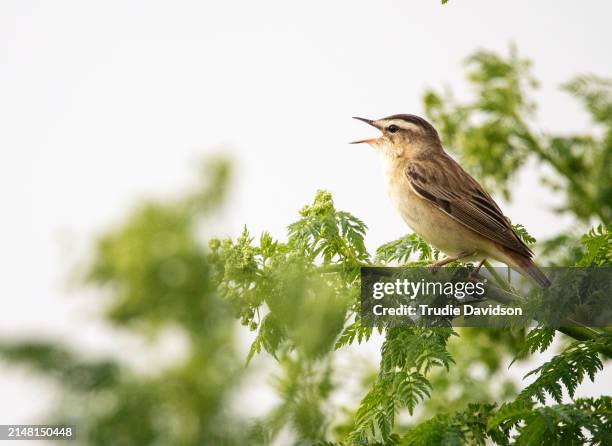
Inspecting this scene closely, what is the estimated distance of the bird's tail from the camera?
431 centimetres

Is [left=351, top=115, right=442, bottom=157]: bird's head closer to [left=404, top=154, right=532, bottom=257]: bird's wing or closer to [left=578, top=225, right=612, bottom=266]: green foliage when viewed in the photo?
[left=404, top=154, right=532, bottom=257]: bird's wing

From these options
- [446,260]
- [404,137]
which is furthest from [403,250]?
[404,137]

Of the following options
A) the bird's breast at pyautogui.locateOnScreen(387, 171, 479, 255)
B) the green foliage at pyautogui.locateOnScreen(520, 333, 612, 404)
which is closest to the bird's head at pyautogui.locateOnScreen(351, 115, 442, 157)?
the bird's breast at pyautogui.locateOnScreen(387, 171, 479, 255)

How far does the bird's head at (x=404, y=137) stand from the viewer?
6434mm

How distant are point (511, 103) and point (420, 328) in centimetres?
369

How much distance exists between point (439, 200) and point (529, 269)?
3.87 ft

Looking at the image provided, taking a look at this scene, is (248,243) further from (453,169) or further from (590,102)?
(590,102)

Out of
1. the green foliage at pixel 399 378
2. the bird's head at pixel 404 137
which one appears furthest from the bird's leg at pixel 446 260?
the bird's head at pixel 404 137

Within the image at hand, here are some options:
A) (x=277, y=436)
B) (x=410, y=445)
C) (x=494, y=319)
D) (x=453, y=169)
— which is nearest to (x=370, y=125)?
(x=453, y=169)

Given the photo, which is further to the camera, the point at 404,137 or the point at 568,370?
the point at 404,137

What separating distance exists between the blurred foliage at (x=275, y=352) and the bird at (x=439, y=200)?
0.23 metres

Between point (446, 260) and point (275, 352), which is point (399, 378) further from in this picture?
point (446, 260)

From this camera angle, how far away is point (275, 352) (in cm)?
339

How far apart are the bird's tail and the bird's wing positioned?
0.18ft
